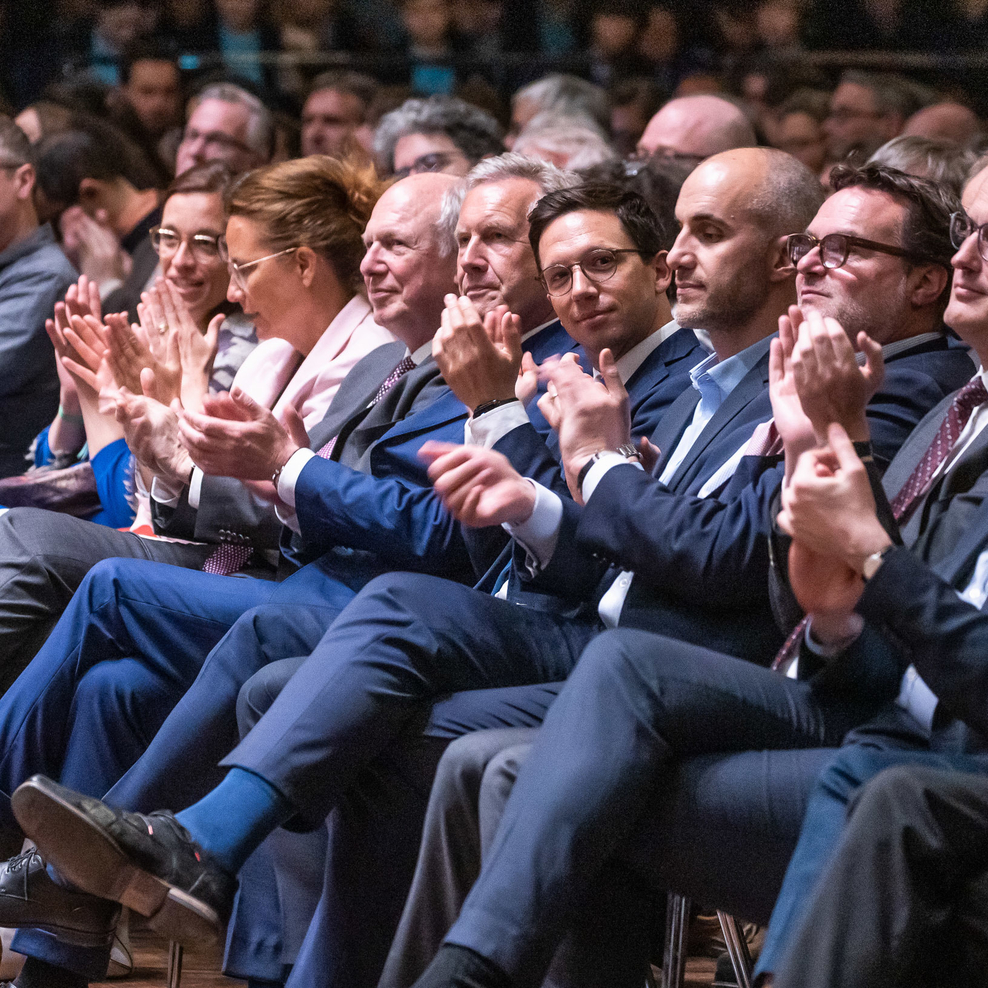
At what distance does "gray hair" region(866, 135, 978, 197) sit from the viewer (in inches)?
109

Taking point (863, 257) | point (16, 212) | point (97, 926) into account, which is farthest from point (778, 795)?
point (16, 212)

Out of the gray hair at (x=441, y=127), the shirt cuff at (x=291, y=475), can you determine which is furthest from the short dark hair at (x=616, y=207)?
the gray hair at (x=441, y=127)

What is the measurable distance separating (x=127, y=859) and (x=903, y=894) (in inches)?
36.7

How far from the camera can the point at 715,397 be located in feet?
7.57

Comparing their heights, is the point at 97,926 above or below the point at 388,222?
below

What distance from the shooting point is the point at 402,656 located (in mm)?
1948

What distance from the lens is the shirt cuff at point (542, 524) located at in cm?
212

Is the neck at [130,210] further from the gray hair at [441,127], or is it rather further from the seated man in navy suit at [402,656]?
the seated man in navy suit at [402,656]

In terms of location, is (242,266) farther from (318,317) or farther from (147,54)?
(147,54)

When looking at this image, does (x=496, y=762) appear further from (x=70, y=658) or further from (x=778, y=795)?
(x=70, y=658)

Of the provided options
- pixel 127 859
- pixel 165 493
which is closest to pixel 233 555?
pixel 165 493

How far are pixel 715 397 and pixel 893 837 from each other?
1.03 metres

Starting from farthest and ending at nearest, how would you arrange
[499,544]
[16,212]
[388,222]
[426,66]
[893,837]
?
1. [426,66]
2. [16,212]
3. [388,222]
4. [499,544]
5. [893,837]

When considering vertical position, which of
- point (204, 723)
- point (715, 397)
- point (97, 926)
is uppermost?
point (715, 397)
